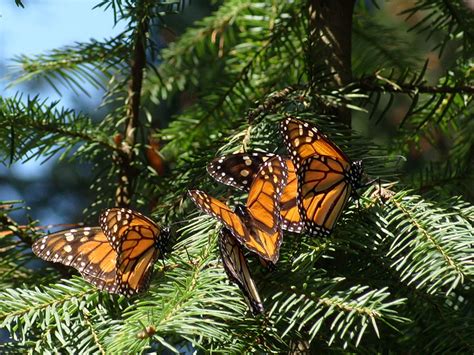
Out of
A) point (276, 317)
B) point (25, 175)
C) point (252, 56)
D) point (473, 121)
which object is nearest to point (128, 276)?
point (276, 317)

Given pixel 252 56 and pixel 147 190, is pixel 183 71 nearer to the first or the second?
pixel 252 56

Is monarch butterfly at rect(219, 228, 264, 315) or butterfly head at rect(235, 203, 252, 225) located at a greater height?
butterfly head at rect(235, 203, 252, 225)

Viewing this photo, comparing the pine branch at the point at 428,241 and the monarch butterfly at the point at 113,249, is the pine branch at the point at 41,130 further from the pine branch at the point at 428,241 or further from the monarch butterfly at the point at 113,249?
the pine branch at the point at 428,241

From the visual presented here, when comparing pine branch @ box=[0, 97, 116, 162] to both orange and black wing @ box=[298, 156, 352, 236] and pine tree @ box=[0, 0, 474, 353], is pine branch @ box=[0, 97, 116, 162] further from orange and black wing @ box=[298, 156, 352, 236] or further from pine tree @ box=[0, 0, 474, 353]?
orange and black wing @ box=[298, 156, 352, 236]

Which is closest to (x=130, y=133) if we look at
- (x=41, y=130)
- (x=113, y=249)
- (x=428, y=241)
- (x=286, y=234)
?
(x=41, y=130)

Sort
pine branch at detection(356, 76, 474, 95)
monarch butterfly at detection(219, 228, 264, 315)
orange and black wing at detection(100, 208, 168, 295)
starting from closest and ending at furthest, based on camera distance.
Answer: monarch butterfly at detection(219, 228, 264, 315)
orange and black wing at detection(100, 208, 168, 295)
pine branch at detection(356, 76, 474, 95)

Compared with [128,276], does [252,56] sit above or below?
above

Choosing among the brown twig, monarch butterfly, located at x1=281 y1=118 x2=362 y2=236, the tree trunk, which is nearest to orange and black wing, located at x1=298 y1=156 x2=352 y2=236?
monarch butterfly, located at x1=281 y1=118 x2=362 y2=236
